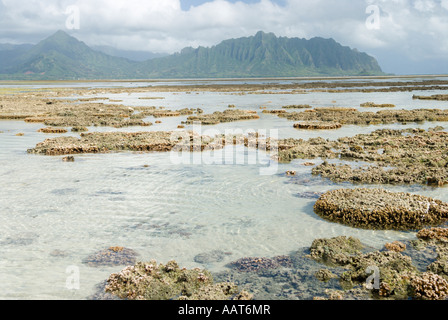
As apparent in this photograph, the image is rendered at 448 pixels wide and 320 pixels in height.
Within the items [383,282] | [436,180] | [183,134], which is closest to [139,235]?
[383,282]

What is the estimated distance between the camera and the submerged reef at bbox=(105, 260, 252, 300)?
7809mm

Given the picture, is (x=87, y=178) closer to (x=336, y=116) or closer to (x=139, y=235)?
(x=139, y=235)

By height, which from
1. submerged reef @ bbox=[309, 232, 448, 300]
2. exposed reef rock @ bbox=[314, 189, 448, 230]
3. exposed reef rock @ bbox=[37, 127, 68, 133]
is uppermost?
exposed reef rock @ bbox=[37, 127, 68, 133]

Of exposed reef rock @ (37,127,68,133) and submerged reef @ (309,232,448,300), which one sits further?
exposed reef rock @ (37,127,68,133)

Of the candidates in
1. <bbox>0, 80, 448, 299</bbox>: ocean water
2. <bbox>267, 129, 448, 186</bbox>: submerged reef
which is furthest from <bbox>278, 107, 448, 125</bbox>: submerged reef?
<bbox>0, 80, 448, 299</bbox>: ocean water

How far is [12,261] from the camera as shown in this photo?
9.48 m

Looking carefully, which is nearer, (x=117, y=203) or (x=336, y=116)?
(x=117, y=203)

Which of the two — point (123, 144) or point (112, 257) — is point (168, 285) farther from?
point (123, 144)

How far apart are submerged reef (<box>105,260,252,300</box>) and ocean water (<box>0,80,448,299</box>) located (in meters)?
0.67

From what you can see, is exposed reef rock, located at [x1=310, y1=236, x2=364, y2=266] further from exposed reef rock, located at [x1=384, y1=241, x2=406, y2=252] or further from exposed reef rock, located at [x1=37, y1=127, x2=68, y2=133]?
exposed reef rock, located at [x1=37, y1=127, x2=68, y2=133]

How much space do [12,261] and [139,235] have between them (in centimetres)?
350

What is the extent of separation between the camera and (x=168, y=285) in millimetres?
8273

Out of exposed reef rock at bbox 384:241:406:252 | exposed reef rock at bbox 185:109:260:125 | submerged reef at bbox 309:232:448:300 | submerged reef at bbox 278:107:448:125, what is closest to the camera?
submerged reef at bbox 309:232:448:300

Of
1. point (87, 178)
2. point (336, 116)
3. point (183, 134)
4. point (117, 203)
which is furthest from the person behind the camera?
point (336, 116)
